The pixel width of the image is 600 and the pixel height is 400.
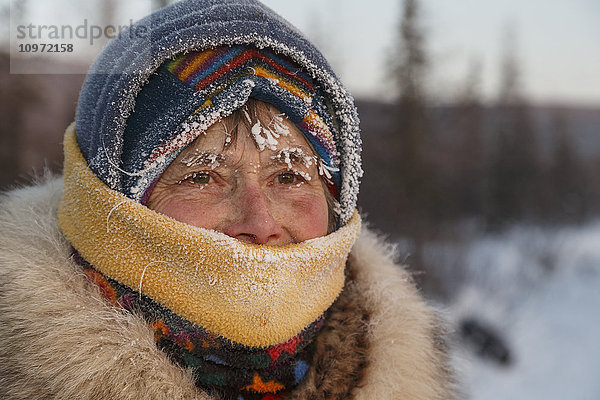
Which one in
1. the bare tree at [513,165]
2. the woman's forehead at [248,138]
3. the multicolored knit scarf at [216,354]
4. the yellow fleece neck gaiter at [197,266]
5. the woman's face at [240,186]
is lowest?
the bare tree at [513,165]

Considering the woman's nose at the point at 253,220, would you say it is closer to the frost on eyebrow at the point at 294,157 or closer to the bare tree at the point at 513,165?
the frost on eyebrow at the point at 294,157

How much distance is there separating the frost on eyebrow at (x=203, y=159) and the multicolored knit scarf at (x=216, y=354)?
16.5 inches

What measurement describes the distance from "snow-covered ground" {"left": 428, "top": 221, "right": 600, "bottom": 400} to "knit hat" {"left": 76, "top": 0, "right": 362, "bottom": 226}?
567 cm

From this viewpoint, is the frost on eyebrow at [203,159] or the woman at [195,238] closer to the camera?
the woman at [195,238]

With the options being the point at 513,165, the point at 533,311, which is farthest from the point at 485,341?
the point at 513,165

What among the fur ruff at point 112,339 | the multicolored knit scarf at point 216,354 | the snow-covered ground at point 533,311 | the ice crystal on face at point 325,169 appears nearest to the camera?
the fur ruff at point 112,339

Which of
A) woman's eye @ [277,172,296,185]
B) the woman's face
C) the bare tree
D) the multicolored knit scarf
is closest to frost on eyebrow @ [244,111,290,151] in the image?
the woman's face

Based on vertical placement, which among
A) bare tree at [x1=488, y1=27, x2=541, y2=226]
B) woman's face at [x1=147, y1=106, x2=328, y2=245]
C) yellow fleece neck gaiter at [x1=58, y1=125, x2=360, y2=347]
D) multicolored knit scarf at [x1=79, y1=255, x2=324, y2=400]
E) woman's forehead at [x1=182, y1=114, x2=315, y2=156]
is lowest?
bare tree at [x1=488, y1=27, x2=541, y2=226]

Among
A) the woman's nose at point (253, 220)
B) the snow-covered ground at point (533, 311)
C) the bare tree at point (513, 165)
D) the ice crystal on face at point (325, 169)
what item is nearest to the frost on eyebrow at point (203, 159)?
the woman's nose at point (253, 220)

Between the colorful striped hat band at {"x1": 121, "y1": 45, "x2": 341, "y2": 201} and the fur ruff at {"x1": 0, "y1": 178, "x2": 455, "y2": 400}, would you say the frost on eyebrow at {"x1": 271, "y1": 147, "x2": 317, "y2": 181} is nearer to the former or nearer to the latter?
the colorful striped hat band at {"x1": 121, "y1": 45, "x2": 341, "y2": 201}

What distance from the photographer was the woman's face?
138 cm

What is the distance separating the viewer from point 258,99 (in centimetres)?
144

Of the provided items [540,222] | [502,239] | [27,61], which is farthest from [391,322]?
[540,222]

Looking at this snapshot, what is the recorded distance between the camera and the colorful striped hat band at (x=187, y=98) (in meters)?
1.33
